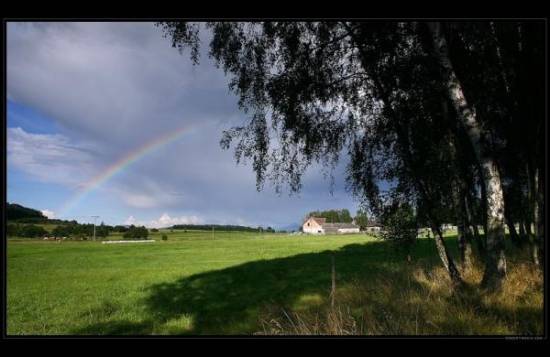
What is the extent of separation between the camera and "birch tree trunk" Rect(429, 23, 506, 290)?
7785mm

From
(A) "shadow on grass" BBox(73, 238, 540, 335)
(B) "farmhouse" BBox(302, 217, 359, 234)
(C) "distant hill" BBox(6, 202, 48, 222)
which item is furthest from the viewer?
(B) "farmhouse" BBox(302, 217, 359, 234)

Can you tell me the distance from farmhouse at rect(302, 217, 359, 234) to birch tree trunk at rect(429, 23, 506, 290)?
168m

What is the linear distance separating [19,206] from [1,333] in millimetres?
172362

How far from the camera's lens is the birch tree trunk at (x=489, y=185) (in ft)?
25.5

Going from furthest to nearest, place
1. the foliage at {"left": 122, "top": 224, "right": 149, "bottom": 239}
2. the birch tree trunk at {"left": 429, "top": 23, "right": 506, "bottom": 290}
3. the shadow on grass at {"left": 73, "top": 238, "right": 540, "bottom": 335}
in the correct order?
the foliage at {"left": 122, "top": 224, "right": 149, "bottom": 239} < the shadow on grass at {"left": 73, "top": 238, "right": 540, "bottom": 335} < the birch tree trunk at {"left": 429, "top": 23, "right": 506, "bottom": 290}

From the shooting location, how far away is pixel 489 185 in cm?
795

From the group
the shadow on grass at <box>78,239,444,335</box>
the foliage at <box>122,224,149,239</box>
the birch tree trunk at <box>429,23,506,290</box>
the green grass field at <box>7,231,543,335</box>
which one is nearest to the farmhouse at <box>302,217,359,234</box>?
the foliage at <box>122,224,149,239</box>

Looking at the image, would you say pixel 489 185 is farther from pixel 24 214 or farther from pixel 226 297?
pixel 24 214

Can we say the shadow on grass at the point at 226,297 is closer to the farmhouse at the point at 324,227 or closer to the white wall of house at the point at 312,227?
the farmhouse at the point at 324,227

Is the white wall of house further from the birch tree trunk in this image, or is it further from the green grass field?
the birch tree trunk

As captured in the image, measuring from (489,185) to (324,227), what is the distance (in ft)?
564

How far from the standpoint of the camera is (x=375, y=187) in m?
11.5

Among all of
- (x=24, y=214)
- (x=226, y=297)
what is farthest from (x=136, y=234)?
(x=226, y=297)
